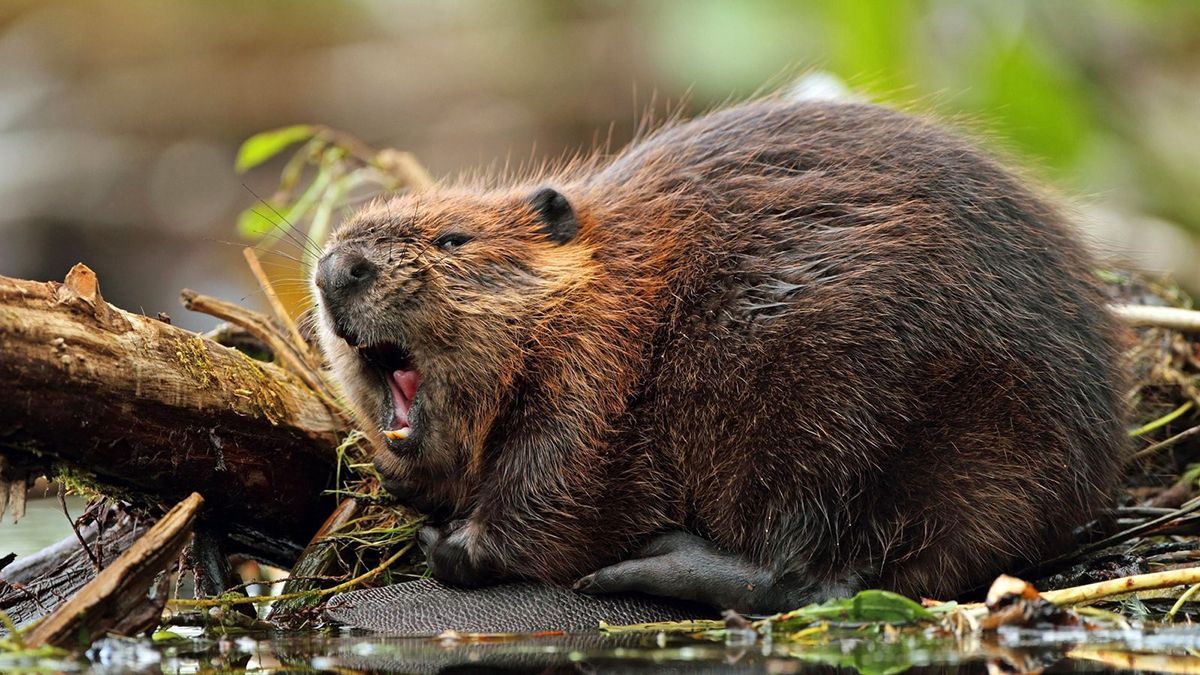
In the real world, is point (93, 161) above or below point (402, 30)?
below

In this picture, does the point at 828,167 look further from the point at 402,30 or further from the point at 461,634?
the point at 402,30

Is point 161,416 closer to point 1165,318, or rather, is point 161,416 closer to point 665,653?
point 665,653

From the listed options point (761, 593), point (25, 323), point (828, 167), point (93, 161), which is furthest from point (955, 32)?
point (93, 161)

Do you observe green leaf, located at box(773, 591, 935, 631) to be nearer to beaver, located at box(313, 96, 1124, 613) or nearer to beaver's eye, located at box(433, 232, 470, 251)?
beaver, located at box(313, 96, 1124, 613)

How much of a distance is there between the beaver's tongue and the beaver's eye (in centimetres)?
37

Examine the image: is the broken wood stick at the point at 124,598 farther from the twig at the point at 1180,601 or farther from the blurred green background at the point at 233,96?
the blurred green background at the point at 233,96

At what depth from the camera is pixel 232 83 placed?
1274 centimetres

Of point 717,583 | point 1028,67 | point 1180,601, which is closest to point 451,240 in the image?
point 717,583

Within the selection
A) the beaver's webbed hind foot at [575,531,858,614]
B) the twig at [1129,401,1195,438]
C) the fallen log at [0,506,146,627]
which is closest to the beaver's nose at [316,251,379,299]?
the fallen log at [0,506,146,627]

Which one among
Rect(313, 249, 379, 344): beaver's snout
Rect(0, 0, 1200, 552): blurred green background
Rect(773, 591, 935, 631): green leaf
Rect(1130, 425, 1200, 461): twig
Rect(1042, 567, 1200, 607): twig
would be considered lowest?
Rect(0, 0, 1200, 552): blurred green background

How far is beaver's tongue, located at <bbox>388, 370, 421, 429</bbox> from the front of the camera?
13.2ft

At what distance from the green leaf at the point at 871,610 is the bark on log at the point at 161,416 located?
61.3 inches

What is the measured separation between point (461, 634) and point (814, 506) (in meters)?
0.96

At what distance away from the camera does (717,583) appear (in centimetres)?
361
